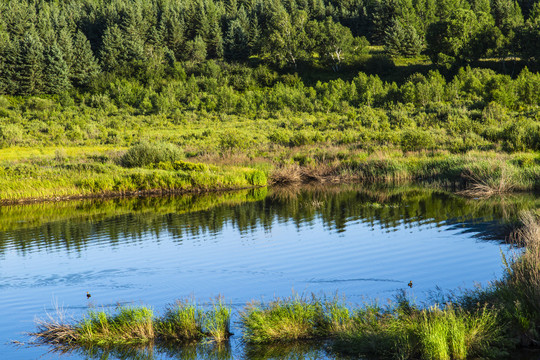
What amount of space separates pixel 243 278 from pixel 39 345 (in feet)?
18.2

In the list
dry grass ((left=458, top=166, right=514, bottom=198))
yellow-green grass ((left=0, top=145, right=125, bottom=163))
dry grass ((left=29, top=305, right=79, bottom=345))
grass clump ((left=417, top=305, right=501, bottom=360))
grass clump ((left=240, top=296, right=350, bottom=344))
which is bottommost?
yellow-green grass ((left=0, top=145, right=125, bottom=163))

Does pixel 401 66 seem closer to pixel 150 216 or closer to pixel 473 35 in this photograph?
pixel 473 35

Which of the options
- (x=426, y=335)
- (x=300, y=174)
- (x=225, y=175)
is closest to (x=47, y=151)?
(x=225, y=175)

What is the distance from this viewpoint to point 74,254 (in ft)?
62.9

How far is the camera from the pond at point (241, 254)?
12.7 m

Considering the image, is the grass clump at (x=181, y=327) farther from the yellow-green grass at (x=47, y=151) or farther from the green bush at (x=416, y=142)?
the yellow-green grass at (x=47, y=151)

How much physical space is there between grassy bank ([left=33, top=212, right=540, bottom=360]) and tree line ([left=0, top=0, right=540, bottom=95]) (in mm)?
85117

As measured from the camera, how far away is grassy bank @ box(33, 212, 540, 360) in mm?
8617

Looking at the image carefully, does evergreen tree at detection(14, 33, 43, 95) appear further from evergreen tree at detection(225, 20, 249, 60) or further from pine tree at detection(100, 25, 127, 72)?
evergreen tree at detection(225, 20, 249, 60)

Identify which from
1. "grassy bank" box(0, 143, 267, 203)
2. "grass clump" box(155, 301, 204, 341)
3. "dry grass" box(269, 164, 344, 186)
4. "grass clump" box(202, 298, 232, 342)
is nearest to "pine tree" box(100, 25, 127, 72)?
"grassy bank" box(0, 143, 267, 203)

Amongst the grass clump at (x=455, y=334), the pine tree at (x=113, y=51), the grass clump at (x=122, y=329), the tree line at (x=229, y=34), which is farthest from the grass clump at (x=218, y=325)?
the pine tree at (x=113, y=51)

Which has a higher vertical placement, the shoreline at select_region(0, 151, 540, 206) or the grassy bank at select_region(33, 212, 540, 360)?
the grassy bank at select_region(33, 212, 540, 360)

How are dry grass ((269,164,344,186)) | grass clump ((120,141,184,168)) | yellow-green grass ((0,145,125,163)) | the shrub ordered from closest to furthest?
dry grass ((269,164,344,186)) → grass clump ((120,141,184,168)) → yellow-green grass ((0,145,125,163)) → the shrub

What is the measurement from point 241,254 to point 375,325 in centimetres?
911
